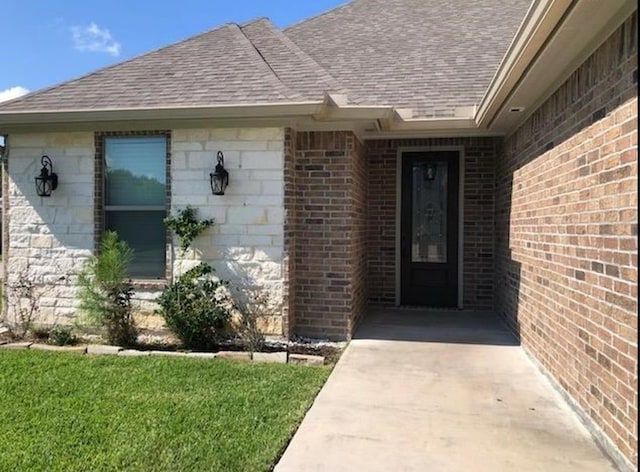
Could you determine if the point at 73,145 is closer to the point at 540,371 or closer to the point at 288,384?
the point at 288,384

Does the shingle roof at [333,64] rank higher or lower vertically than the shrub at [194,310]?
higher

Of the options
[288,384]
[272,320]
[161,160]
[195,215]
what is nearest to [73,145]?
[161,160]

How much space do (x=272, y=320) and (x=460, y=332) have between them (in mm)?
2421

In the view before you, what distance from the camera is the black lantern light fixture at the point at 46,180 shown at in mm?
5941

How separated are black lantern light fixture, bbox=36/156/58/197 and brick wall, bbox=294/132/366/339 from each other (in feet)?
10.2

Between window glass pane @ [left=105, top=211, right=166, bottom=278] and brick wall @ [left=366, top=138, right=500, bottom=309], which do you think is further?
→ brick wall @ [left=366, top=138, right=500, bottom=309]

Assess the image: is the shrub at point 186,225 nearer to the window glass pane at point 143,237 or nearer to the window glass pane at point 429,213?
the window glass pane at point 143,237

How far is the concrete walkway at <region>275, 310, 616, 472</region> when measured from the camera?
287 centimetres

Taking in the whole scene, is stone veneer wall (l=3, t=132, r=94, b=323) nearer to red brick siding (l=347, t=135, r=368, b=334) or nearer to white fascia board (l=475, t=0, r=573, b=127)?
red brick siding (l=347, t=135, r=368, b=334)

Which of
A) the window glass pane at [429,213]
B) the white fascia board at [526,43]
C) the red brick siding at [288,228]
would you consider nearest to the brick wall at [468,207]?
the window glass pane at [429,213]

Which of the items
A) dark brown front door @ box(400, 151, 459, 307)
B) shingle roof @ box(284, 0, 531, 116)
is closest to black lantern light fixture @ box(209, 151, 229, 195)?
shingle roof @ box(284, 0, 531, 116)

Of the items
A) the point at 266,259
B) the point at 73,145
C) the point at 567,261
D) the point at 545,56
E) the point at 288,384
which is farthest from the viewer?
the point at 73,145

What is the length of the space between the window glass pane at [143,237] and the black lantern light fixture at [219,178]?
2.83ft

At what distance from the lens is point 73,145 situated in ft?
19.6
